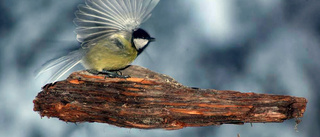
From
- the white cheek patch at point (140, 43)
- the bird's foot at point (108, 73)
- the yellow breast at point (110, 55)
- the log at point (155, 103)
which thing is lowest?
the log at point (155, 103)

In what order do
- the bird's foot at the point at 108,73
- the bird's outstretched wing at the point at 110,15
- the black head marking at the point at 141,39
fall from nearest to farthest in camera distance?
the bird's outstretched wing at the point at 110,15, the black head marking at the point at 141,39, the bird's foot at the point at 108,73

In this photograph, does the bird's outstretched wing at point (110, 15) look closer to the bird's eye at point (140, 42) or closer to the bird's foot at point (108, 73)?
the bird's eye at point (140, 42)

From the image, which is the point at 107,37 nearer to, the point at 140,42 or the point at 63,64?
the point at 140,42

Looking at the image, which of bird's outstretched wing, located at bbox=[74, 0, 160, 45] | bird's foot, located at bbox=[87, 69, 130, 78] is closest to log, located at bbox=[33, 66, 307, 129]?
bird's foot, located at bbox=[87, 69, 130, 78]

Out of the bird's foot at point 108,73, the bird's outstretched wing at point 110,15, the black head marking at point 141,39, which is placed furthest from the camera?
the bird's foot at point 108,73

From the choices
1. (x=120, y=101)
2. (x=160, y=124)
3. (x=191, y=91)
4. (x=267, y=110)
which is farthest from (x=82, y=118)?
(x=267, y=110)

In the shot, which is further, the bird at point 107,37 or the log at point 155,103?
the log at point 155,103

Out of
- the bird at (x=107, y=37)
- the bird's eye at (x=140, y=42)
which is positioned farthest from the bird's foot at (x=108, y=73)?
the bird's eye at (x=140, y=42)

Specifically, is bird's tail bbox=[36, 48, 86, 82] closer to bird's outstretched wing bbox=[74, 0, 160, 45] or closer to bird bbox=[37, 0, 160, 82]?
bird bbox=[37, 0, 160, 82]
